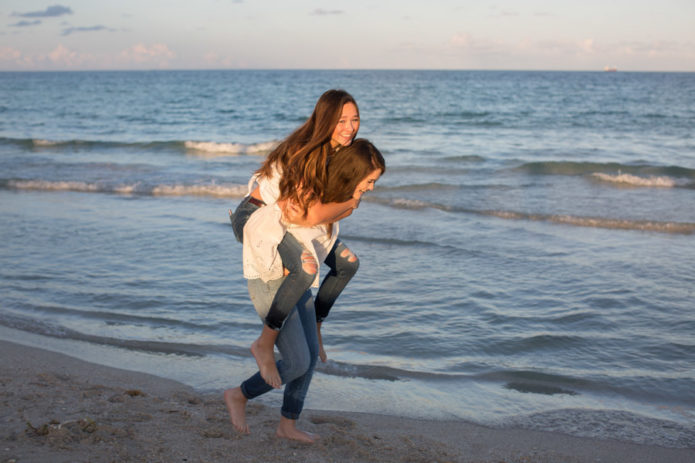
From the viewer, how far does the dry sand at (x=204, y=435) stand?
293 centimetres

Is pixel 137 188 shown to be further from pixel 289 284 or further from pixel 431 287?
pixel 289 284

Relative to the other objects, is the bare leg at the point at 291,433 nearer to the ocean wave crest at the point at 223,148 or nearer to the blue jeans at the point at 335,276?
the blue jeans at the point at 335,276

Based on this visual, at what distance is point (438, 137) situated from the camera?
2161 centimetres

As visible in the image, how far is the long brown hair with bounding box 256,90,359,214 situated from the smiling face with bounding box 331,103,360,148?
0.02 meters

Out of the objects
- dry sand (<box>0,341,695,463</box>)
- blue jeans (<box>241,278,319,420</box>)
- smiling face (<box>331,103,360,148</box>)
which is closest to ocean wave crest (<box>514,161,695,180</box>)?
dry sand (<box>0,341,695,463</box>)

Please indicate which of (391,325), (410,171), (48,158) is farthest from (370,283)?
(48,158)

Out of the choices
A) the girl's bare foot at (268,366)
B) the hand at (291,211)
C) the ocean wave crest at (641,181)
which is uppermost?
the hand at (291,211)

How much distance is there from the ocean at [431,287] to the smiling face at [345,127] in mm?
1765

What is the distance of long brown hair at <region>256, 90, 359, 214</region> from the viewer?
2852 millimetres

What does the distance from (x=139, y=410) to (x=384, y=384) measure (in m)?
1.61

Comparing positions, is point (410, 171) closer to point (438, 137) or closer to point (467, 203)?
point (467, 203)

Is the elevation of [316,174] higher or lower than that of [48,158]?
higher

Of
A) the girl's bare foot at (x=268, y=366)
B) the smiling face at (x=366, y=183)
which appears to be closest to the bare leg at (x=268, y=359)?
the girl's bare foot at (x=268, y=366)

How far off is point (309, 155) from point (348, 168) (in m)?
0.19
